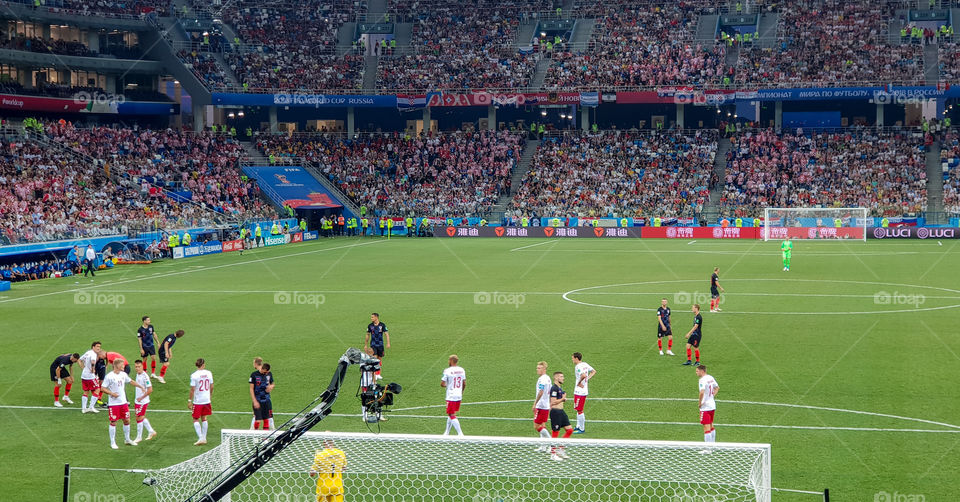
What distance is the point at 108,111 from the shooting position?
7525 cm

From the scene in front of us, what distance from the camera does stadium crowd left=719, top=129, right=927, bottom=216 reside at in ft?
226

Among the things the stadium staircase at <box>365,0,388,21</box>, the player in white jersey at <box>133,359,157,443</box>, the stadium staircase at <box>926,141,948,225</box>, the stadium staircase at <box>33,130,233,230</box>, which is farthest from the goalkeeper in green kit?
the stadium staircase at <box>365,0,388,21</box>

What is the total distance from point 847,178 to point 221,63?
178 feet

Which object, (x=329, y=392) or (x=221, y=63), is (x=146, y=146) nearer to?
(x=221, y=63)

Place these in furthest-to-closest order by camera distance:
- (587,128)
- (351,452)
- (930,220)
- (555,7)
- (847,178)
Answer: (555,7), (587,128), (847,178), (930,220), (351,452)

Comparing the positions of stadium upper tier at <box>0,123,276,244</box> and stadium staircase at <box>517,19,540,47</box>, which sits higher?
stadium staircase at <box>517,19,540,47</box>

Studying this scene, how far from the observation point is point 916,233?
212ft

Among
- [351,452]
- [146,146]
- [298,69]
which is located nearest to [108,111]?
[146,146]

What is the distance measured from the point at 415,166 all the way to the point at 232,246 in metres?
22.8

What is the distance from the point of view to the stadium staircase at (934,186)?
65062 mm

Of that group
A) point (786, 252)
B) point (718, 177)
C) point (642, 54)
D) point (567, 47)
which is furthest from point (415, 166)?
point (786, 252)

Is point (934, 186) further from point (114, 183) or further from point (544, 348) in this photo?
point (114, 183)

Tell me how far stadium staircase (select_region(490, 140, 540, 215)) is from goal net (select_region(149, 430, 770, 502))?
6115 cm

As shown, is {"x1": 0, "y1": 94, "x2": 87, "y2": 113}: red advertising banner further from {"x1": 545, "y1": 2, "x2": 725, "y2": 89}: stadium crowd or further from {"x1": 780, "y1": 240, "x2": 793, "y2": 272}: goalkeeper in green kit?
{"x1": 780, "y1": 240, "x2": 793, "y2": 272}: goalkeeper in green kit
